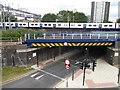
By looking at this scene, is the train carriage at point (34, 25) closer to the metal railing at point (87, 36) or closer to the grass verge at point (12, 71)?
the metal railing at point (87, 36)

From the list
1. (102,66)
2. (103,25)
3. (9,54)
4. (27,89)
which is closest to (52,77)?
(27,89)

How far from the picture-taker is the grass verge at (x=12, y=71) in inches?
789

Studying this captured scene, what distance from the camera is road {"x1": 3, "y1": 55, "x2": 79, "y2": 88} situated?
18400 mm

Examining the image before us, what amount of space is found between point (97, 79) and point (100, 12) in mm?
Result: 122982

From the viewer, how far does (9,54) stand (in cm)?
2331

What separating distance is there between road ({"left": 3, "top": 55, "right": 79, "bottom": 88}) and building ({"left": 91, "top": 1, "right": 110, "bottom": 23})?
4289 inches

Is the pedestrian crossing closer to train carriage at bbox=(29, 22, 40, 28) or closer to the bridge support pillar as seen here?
the bridge support pillar

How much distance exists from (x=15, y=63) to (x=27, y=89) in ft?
22.6

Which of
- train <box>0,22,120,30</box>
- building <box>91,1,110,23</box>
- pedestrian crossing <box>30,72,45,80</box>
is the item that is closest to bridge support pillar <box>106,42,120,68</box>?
pedestrian crossing <box>30,72,45,80</box>

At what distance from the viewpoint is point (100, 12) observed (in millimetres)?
138250

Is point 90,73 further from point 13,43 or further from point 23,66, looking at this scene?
point 13,43

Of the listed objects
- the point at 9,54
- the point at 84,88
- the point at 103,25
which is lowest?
the point at 84,88

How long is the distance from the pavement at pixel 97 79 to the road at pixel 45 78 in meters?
0.98

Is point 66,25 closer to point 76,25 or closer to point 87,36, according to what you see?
point 76,25
